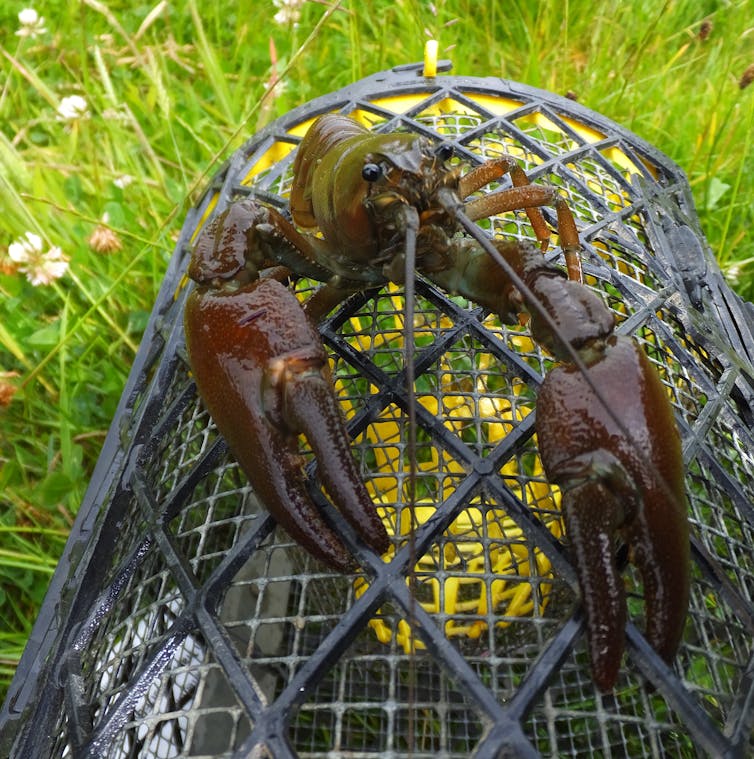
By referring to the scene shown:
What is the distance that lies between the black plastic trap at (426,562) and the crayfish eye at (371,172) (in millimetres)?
252

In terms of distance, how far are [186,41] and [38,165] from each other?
1158 millimetres

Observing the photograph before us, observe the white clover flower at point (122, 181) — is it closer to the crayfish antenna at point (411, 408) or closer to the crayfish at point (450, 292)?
the crayfish at point (450, 292)

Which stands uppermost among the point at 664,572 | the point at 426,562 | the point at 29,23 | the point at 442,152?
the point at 29,23

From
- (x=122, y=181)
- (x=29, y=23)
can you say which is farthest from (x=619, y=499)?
(x=29, y=23)

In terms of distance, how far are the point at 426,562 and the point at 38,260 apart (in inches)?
52.9

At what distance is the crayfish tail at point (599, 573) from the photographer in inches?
31.9

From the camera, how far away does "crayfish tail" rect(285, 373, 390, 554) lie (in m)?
0.92

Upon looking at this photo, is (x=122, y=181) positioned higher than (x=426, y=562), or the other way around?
(x=122, y=181)

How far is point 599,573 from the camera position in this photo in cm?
82

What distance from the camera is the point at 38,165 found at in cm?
222

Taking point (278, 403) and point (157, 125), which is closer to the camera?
point (278, 403)

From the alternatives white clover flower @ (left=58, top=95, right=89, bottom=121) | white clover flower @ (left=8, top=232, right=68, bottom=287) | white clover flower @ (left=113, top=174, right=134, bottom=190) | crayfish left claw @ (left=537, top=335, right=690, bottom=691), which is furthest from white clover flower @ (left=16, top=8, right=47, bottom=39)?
crayfish left claw @ (left=537, top=335, right=690, bottom=691)

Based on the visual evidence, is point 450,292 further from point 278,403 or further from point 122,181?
point 122,181

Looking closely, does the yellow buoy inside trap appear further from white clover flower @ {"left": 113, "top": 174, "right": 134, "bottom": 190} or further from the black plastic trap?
white clover flower @ {"left": 113, "top": 174, "right": 134, "bottom": 190}
